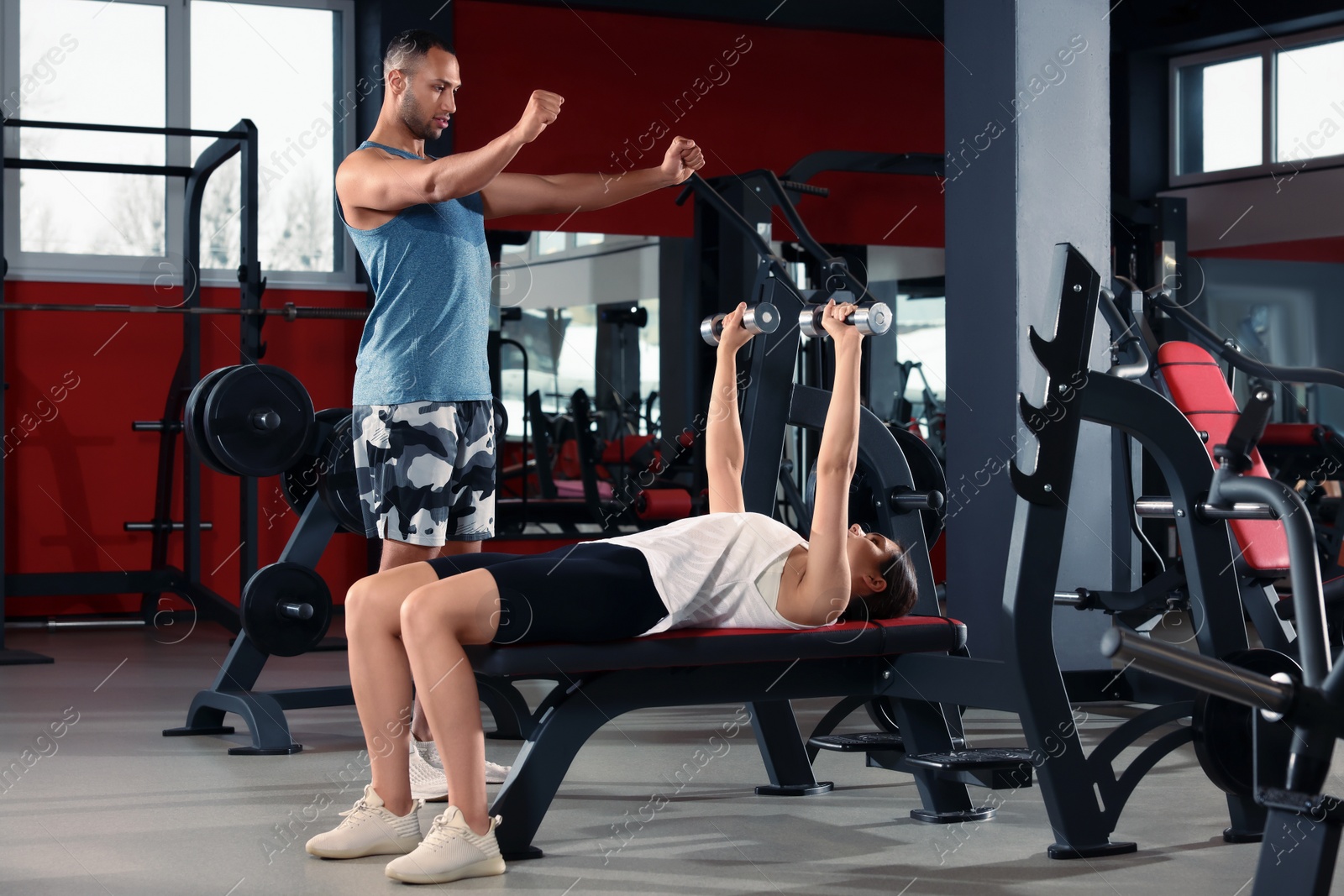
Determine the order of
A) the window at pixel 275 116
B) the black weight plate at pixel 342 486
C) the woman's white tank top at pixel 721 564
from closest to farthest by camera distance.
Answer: the woman's white tank top at pixel 721 564
the black weight plate at pixel 342 486
the window at pixel 275 116

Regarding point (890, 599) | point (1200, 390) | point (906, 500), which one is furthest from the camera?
point (1200, 390)

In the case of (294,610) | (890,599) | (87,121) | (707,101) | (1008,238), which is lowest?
(294,610)

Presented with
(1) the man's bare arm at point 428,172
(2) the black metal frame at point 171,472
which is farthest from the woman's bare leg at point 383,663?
(2) the black metal frame at point 171,472

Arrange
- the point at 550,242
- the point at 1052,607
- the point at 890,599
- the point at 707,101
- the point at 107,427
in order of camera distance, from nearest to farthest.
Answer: the point at 1052,607 < the point at 890,599 < the point at 107,427 < the point at 550,242 < the point at 707,101

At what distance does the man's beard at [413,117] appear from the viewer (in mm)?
2762

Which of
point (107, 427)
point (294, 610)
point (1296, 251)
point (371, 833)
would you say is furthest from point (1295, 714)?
point (1296, 251)

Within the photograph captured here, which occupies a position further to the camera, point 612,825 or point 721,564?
point 612,825

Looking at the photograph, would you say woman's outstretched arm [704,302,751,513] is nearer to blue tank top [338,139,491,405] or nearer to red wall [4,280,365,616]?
blue tank top [338,139,491,405]

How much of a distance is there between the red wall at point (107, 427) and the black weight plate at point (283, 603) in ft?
9.30

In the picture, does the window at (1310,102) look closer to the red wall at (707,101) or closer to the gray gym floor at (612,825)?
the red wall at (707,101)

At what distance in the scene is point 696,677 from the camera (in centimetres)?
239

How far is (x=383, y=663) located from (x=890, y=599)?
888 mm

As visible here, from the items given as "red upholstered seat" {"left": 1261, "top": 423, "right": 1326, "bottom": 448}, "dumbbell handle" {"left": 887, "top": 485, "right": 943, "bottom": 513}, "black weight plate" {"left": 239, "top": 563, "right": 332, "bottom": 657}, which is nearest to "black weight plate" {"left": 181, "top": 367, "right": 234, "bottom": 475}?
"black weight plate" {"left": 239, "top": 563, "right": 332, "bottom": 657}

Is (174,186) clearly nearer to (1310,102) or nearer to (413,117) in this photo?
(413,117)
